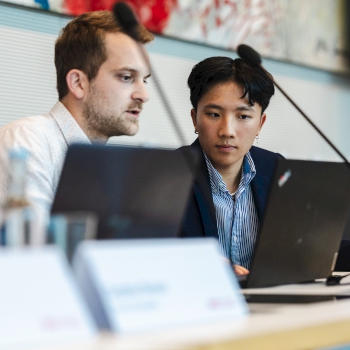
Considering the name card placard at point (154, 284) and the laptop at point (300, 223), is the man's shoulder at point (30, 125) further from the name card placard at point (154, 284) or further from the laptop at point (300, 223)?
the name card placard at point (154, 284)

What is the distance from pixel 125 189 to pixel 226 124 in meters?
1.11

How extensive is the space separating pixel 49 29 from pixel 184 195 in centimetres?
223

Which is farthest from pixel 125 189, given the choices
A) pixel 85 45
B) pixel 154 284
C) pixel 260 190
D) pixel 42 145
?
pixel 85 45

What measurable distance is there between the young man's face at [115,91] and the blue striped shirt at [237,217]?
308 mm

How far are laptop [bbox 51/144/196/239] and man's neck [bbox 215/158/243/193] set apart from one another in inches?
41.8

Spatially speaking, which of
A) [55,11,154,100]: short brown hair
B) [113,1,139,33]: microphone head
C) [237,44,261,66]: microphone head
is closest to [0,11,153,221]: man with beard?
[55,11,154,100]: short brown hair

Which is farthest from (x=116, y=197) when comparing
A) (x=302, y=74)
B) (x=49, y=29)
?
(x=302, y=74)

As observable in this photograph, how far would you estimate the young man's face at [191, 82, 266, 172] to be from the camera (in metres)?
2.07

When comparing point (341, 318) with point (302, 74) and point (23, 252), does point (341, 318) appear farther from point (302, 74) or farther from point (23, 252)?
point (302, 74)

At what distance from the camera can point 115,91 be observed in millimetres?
2105

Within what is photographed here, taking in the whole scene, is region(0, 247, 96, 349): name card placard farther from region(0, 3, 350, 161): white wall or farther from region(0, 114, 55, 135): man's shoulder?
region(0, 3, 350, 161): white wall

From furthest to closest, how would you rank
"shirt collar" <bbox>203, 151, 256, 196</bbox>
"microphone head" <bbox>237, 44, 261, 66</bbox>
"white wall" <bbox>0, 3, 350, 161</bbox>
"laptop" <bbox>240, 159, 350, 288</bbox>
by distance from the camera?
"white wall" <bbox>0, 3, 350, 161</bbox>, "shirt collar" <bbox>203, 151, 256, 196</bbox>, "microphone head" <bbox>237, 44, 261, 66</bbox>, "laptop" <bbox>240, 159, 350, 288</bbox>

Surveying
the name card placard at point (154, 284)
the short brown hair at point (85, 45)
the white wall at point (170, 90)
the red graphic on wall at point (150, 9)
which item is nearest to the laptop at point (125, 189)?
the name card placard at point (154, 284)

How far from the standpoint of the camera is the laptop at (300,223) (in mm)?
1272
